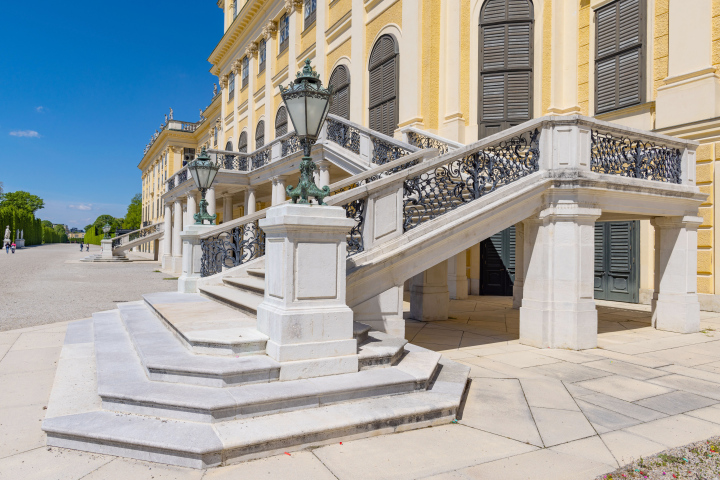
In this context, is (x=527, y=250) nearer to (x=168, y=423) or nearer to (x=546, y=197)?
(x=546, y=197)

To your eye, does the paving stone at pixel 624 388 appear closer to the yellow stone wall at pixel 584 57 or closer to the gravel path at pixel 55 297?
the gravel path at pixel 55 297

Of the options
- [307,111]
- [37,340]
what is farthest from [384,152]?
[37,340]

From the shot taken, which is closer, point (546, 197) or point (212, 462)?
point (212, 462)

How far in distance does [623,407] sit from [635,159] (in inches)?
195

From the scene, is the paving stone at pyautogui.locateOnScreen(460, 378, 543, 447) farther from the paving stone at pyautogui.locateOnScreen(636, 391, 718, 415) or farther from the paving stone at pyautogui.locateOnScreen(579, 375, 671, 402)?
the paving stone at pyautogui.locateOnScreen(636, 391, 718, 415)

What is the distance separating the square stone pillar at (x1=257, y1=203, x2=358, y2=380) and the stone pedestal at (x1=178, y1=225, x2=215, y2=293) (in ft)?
17.4

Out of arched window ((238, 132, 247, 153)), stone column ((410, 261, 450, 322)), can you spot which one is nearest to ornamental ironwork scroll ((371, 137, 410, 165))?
stone column ((410, 261, 450, 322))

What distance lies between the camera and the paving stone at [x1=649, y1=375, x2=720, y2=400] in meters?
4.90

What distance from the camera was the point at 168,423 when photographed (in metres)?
3.46

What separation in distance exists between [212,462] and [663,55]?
489 inches

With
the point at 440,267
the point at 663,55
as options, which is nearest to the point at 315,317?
the point at 440,267

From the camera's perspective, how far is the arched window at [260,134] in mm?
25481

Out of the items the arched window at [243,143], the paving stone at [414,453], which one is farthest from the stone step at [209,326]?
the arched window at [243,143]

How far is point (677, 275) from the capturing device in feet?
27.4
